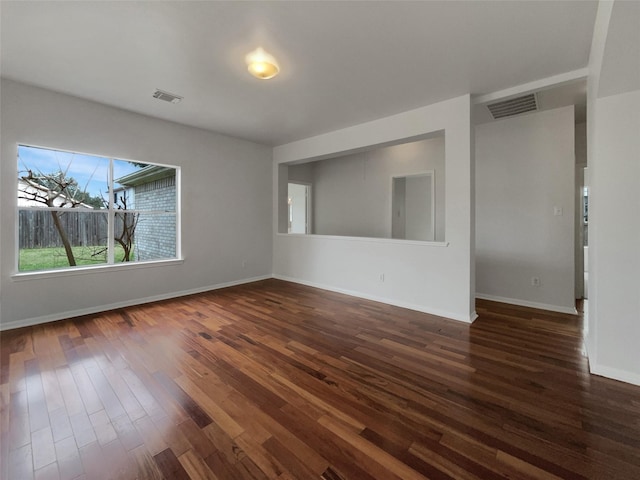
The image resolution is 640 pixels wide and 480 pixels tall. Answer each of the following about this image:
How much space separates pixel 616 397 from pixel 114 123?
19.3 ft

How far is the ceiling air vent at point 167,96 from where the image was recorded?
10.8 ft

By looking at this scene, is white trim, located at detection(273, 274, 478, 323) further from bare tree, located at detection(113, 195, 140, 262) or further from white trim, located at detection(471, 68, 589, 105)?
bare tree, located at detection(113, 195, 140, 262)

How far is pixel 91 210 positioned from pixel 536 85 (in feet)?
18.6

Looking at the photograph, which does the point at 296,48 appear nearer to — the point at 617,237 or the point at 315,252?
the point at 617,237

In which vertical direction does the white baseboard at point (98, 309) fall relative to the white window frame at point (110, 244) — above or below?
below

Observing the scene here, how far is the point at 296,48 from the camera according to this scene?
241cm

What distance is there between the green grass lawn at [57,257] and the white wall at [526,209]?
566 centimetres

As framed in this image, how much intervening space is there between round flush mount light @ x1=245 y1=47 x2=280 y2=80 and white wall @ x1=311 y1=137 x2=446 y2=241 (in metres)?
3.48

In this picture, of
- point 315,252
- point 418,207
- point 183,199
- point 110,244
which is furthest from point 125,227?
A: point 418,207

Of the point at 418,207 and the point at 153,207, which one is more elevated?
the point at 418,207

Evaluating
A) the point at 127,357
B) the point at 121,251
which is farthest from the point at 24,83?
the point at 127,357

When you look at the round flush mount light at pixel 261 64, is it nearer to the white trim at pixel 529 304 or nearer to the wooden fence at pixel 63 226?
the wooden fence at pixel 63 226

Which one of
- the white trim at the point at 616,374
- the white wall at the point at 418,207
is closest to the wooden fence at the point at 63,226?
the white trim at the point at 616,374

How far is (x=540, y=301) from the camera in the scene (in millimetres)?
3869
